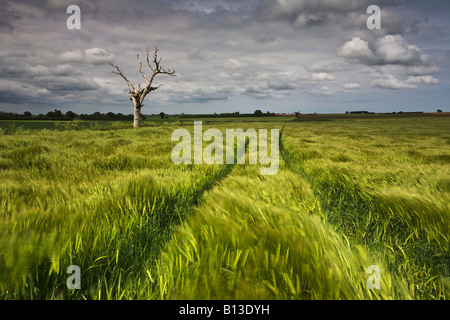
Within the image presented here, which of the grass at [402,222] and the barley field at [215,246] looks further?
the grass at [402,222]

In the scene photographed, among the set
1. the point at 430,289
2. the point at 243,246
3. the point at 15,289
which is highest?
the point at 243,246

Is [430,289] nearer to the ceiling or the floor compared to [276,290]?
nearer to the floor

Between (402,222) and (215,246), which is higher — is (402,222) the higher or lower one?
the lower one

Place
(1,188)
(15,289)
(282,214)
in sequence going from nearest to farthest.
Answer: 1. (15,289)
2. (282,214)
3. (1,188)

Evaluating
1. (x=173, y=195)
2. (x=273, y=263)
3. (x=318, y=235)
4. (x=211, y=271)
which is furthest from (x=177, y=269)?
(x=173, y=195)

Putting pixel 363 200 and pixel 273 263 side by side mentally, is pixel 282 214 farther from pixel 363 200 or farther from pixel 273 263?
pixel 363 200

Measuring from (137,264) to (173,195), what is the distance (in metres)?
1.28

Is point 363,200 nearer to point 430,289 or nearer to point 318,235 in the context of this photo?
point 430,289

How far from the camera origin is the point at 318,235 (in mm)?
1547

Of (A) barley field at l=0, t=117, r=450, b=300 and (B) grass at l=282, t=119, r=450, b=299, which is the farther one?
(B) grass at l=282, t=119, r=450, b=299

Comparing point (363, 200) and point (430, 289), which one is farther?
point (363, 200)

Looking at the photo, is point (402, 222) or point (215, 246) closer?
point (215, 246)
